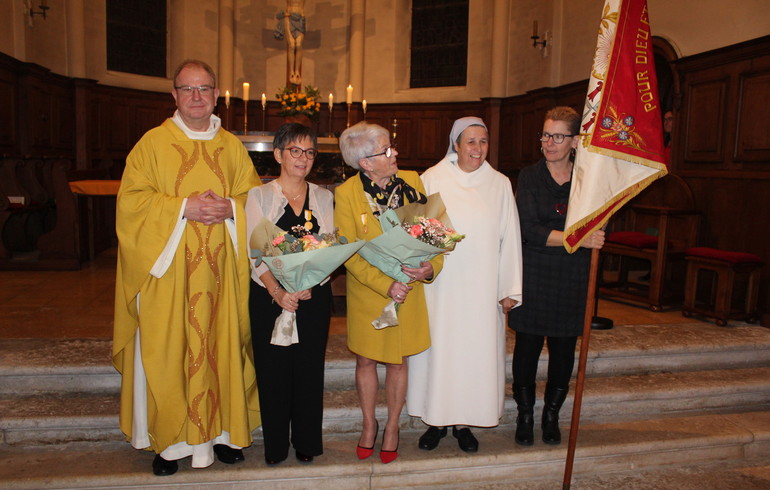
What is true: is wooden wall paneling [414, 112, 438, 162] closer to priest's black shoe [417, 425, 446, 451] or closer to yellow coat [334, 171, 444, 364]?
priest's black shoe [417, 425, 446, 451]

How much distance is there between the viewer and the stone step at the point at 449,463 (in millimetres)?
2711

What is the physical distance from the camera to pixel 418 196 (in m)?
2.66

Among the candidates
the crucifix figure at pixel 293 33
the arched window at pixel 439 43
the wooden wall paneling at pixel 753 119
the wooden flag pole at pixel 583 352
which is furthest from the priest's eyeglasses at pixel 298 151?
the arched window at pixel 439 43

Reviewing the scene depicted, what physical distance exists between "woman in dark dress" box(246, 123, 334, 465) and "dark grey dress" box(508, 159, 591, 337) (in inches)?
38.8

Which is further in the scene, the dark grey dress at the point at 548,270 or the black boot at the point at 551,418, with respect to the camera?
the black boot at the point at 551,418

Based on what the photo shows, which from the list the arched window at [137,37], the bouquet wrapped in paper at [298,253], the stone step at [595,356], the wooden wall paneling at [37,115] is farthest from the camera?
the arched window at [137,37]

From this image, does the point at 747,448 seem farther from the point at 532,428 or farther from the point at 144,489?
the point at 144,489

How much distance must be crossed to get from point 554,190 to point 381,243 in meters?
1.03

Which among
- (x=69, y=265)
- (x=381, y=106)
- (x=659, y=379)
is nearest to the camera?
(x=659, y=379)

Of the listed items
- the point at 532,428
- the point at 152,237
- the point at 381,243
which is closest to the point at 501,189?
the point at 381,243

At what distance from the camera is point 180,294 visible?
8.45 feet

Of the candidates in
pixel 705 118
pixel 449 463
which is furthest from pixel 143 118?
pixel 449 463

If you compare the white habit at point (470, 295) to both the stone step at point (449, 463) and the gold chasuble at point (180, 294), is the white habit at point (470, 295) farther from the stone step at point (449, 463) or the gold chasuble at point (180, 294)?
the gold chasuble at point (180, 294)

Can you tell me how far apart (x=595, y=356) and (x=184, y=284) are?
2612 mm
